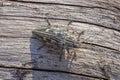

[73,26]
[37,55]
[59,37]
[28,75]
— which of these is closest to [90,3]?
[73,26]

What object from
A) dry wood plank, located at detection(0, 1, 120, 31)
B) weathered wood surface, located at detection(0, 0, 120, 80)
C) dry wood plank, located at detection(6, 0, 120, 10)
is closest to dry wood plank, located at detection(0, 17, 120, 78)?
weathered wood surface, located at detection(0, 0, 120, 80)

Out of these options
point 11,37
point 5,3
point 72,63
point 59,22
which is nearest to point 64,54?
point 72,63

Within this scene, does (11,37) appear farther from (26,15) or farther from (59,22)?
(59,22)

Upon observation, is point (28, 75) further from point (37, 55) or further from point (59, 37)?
point (59, 37)

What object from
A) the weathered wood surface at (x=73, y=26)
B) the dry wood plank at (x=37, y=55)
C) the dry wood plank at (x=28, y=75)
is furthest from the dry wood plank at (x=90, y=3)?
the dry wood plank at (x=28, y=75)

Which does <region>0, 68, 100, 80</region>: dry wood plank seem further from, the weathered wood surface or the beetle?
the beetle
